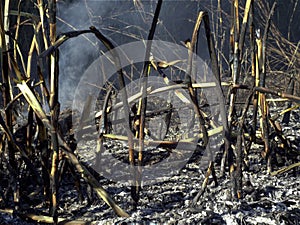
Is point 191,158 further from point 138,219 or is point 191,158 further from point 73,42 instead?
point 73,42

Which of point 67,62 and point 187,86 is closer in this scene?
point 187,86

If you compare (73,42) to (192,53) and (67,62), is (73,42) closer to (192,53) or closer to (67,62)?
(67,62)

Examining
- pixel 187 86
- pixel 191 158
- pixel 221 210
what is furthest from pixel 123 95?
pixel 191 158

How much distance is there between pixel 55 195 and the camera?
688mm

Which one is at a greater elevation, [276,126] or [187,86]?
[187,86]

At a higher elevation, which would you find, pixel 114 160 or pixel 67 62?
pixel 114 160

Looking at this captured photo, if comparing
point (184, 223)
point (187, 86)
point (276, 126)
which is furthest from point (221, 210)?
point (276, 126)

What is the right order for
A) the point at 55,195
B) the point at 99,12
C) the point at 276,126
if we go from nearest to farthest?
the point at 55,195 → the point at 276,126 → the point at 99,12

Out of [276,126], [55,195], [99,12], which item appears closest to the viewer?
[55,195]

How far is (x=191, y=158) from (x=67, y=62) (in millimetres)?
3318

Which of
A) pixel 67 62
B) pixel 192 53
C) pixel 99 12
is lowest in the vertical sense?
pixel 67 62

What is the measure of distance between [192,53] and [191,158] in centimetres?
33

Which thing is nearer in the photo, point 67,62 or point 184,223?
point 184,223

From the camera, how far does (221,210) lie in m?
0.73
